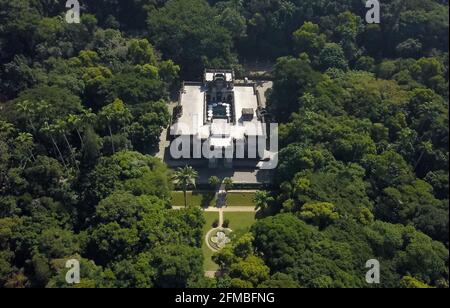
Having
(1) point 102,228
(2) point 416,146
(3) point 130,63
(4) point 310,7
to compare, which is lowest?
(1) point 102,228

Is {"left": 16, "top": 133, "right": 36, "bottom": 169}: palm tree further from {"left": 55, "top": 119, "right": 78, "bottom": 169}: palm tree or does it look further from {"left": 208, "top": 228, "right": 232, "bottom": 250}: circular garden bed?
{"left": 208, "top": 228, "right": 232, "bottom": 250}: circular garden bed

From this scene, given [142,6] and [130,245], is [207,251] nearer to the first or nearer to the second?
[130,245]

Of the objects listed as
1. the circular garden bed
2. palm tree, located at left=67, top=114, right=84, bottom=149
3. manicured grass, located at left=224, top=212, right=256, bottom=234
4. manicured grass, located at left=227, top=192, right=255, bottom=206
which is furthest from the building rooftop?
palm tree, located at left=67, top=114, right=84, bottom=149

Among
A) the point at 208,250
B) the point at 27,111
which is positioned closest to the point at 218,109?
the point at 208,250

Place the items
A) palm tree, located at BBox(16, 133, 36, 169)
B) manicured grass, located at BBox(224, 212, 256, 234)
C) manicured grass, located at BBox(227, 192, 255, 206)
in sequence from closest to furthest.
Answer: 1. palm tree, located at BBox(16, 133, 36, 169)
2. manicured grass, located at BBox(224, 212, 256, 234)
3. manicured grass, located at BBox(227, 192, 255, 206)
